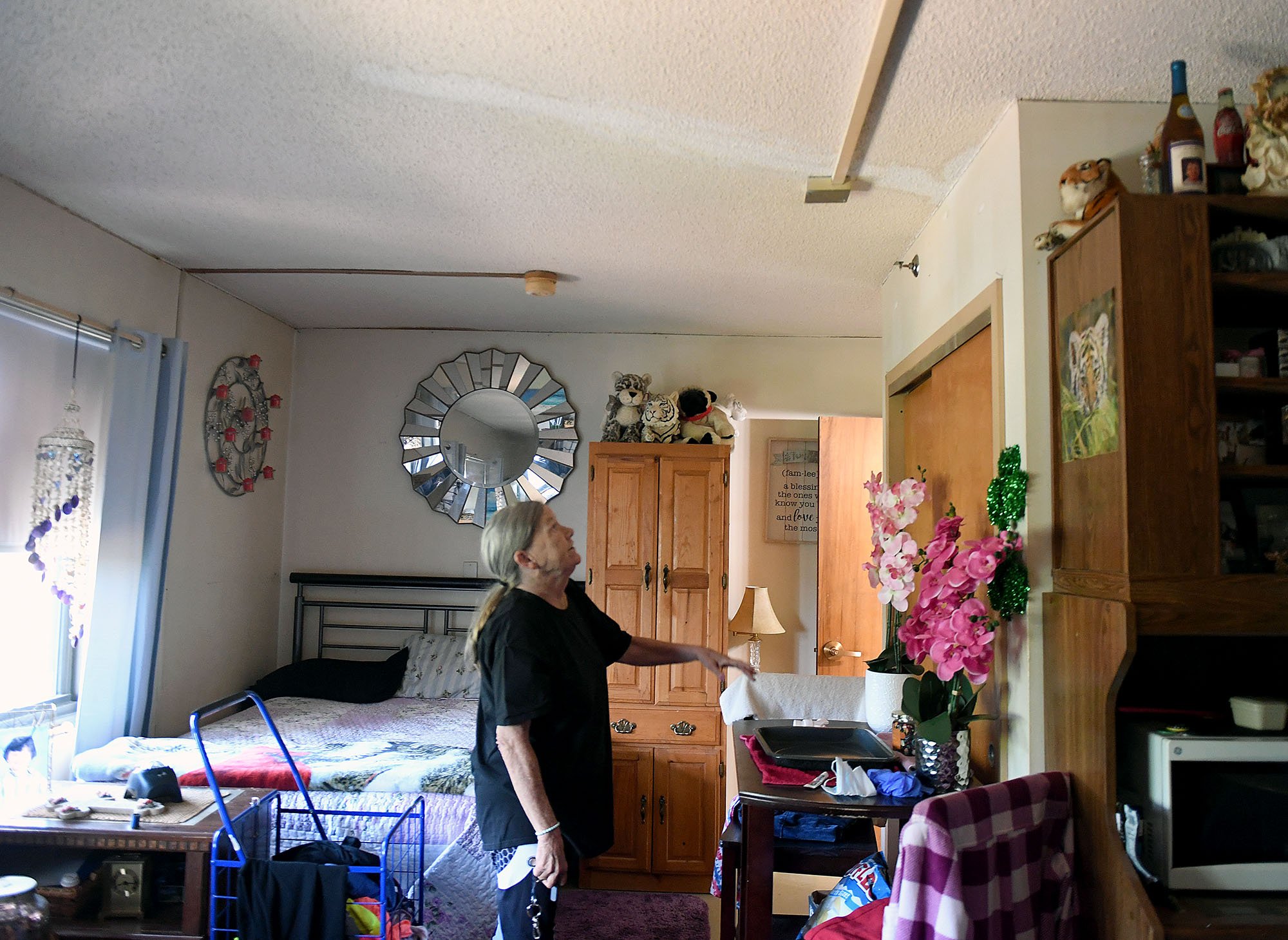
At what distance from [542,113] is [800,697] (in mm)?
1989

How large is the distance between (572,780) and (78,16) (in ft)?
6.61

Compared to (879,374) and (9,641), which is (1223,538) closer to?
(879,374)

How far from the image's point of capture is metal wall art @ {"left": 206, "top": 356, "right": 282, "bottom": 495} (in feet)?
14.0

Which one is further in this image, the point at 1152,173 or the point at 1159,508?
the point at 1152,173

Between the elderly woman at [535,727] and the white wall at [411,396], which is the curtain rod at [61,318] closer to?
the white wall at [411,396]

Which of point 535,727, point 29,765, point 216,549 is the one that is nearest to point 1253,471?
point 535,727

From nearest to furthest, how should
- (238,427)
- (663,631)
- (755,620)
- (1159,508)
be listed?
(1159,508) → (663,631) → (238,427) → (755,620)

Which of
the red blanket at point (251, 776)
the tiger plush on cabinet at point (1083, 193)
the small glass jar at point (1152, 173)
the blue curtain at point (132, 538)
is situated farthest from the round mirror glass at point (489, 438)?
the small glass jar at point (1152, 173)

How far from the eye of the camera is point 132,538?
3455 millimetres

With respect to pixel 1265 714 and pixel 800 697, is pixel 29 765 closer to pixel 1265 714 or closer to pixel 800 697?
pixel 800 697

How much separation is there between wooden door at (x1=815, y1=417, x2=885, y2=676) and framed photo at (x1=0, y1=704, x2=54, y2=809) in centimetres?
334

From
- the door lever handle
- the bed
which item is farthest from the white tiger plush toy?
→ the door lever handle

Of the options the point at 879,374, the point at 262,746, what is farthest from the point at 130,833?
the point at 879,374

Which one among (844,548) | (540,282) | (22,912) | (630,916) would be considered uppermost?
(540,282)
